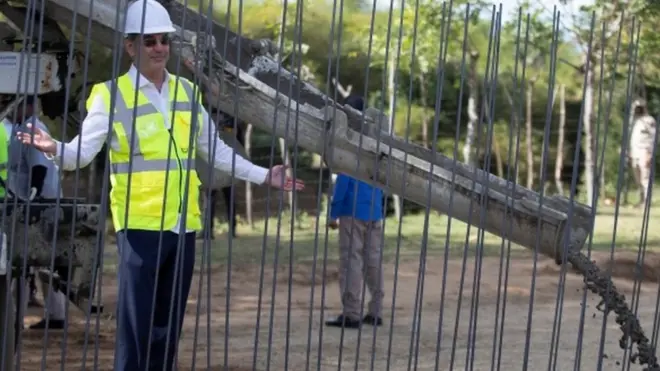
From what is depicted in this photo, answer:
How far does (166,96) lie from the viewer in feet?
20.2

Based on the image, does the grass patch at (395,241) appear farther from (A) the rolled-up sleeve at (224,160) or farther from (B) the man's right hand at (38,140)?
(B) the man's right hand at (38,140)

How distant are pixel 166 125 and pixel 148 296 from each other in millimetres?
763

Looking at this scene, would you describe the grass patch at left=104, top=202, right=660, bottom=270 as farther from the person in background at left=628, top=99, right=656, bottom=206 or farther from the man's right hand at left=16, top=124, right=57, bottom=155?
the man's right hand at left=16, top=124, right=57, bottom=155

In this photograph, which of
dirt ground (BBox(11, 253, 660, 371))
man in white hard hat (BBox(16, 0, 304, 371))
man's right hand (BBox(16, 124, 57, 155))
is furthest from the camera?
dirt ground (BBox(11, 253, 660, 371))

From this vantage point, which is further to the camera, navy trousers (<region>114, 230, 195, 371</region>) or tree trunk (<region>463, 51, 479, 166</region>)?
tree trunk (<region>463, 51, 479, 166</region>)

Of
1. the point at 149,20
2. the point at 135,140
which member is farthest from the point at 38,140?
the point at 149,20

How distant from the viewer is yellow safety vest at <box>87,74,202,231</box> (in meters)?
6.03

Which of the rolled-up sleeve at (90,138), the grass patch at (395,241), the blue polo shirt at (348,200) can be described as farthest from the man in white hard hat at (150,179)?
the grass patch at (395,241)

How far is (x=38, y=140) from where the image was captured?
557 centimetres

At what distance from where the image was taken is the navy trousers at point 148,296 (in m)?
6.04

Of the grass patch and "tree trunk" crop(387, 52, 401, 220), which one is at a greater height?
"tree trunk" crop(387, 52, 401, 220)

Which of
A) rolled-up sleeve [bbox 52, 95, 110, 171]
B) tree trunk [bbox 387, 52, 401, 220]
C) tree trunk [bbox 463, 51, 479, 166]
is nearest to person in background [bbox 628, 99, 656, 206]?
tree trunk [bbox 463, 51, 479, 166]

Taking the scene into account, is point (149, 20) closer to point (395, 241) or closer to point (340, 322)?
point (340, 322)

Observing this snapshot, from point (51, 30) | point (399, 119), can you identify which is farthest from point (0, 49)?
point (399, 119)
